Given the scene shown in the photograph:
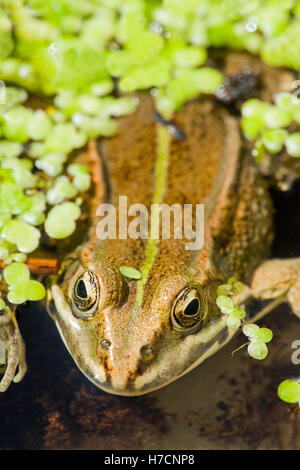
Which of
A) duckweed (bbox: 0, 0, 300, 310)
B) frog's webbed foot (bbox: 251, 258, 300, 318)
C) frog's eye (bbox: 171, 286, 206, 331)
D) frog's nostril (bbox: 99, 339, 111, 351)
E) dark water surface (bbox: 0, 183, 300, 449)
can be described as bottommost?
dark water surface (bbox: 0, 183, 300, 449)

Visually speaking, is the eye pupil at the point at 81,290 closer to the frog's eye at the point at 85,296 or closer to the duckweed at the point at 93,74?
the frog's eye at the point at 85,296

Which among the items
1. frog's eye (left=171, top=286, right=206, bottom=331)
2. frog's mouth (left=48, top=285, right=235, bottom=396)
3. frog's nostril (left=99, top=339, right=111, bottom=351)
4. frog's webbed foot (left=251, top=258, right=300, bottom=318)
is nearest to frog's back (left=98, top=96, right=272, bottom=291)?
frog's webbed foot (left=251, top=258, right=300, bottom=318)

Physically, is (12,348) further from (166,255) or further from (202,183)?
(202,183)

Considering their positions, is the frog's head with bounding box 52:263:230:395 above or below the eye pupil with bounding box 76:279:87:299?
below

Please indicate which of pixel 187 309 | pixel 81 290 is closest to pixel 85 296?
pixel 81 290

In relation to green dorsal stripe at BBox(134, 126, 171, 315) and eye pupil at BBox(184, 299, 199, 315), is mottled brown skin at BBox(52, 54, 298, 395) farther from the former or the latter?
eye pupil at BBox(184, 299, 199, 315)

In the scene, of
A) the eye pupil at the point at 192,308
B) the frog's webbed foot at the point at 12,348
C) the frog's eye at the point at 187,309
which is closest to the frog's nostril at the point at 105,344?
the frog's eye at the point at 187,309
